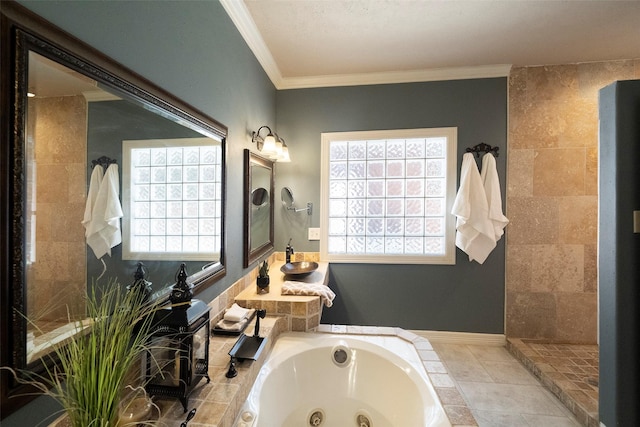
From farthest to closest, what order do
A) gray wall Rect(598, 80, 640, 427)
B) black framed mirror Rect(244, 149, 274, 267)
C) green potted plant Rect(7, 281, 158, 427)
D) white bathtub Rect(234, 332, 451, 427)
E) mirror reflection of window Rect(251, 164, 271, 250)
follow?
1. mirror reflection of window Rect(251, 164, 271, 250)
2. black framed mirror Rect(244, 149, 274, 267)
3. white bathtub Rect(234, 332, 451, 427)
4. gray wall Rect(598, 80, 640, 427)
5. green potted plant Rect(7, 281, 158, 427)

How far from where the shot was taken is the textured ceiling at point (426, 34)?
6.07ft

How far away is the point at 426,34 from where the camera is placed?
2152 millimetres

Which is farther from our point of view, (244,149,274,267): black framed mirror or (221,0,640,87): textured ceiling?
(244,149,274,267): black framed mirror

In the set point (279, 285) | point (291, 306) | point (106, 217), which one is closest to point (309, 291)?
point (291, 306)

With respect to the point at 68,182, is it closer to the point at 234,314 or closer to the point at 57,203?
the point at 57,203

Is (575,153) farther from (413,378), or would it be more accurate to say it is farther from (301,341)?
(301,341)

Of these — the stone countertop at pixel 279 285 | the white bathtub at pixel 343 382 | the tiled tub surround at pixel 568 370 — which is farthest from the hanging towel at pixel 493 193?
the stone countertop at pixel 279 285

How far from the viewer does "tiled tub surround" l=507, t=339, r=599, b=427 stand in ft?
5.92

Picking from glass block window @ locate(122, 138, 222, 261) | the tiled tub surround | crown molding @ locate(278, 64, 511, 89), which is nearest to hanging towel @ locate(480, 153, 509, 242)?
crown molding @ locate(278, 64, 511, 89)

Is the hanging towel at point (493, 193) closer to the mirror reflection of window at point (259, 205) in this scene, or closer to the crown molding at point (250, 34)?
the mirror reflection of window at point (259, 205)

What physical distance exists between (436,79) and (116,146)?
288 cm

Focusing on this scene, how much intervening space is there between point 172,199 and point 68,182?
0.52 metres

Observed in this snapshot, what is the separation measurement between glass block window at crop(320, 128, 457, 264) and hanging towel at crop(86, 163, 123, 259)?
7.00 feet

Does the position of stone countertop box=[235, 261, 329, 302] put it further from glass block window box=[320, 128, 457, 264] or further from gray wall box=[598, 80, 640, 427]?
gray wall box=[598, 80, 640, 427]
